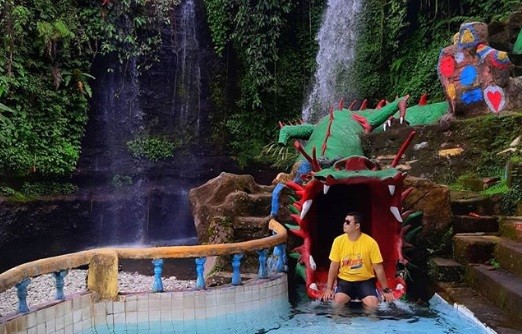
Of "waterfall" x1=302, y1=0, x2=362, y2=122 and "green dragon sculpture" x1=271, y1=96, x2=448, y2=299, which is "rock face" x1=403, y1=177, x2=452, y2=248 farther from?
"waterfall" x1=302, y1=0, x2=362, y2=122

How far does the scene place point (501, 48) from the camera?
34.7 ft

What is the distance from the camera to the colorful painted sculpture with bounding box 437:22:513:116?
827cm

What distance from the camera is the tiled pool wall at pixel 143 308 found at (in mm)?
3490

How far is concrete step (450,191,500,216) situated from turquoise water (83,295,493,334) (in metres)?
1.58

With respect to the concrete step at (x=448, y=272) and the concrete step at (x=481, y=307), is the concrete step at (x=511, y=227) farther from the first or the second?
the concrete step at (x=481, y=307)

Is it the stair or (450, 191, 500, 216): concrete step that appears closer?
the stair

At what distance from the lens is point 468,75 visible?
8.65 metres

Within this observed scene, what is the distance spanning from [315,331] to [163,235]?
9.51 metres

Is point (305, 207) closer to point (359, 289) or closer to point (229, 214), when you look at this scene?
point (359, 289)

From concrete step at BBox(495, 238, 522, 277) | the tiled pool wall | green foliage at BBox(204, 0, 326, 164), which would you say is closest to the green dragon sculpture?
concrete step at BBox(495, 238, 522, 277)

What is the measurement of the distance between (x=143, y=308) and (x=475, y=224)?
403cm

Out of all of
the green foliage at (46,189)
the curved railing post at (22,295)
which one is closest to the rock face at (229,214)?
the curved railing post at (22,295)

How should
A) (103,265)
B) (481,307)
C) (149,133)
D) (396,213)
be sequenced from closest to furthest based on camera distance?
(103,265)
(481,307)
(396,213)
(149,133)

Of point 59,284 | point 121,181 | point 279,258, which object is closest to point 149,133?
point 121,181
